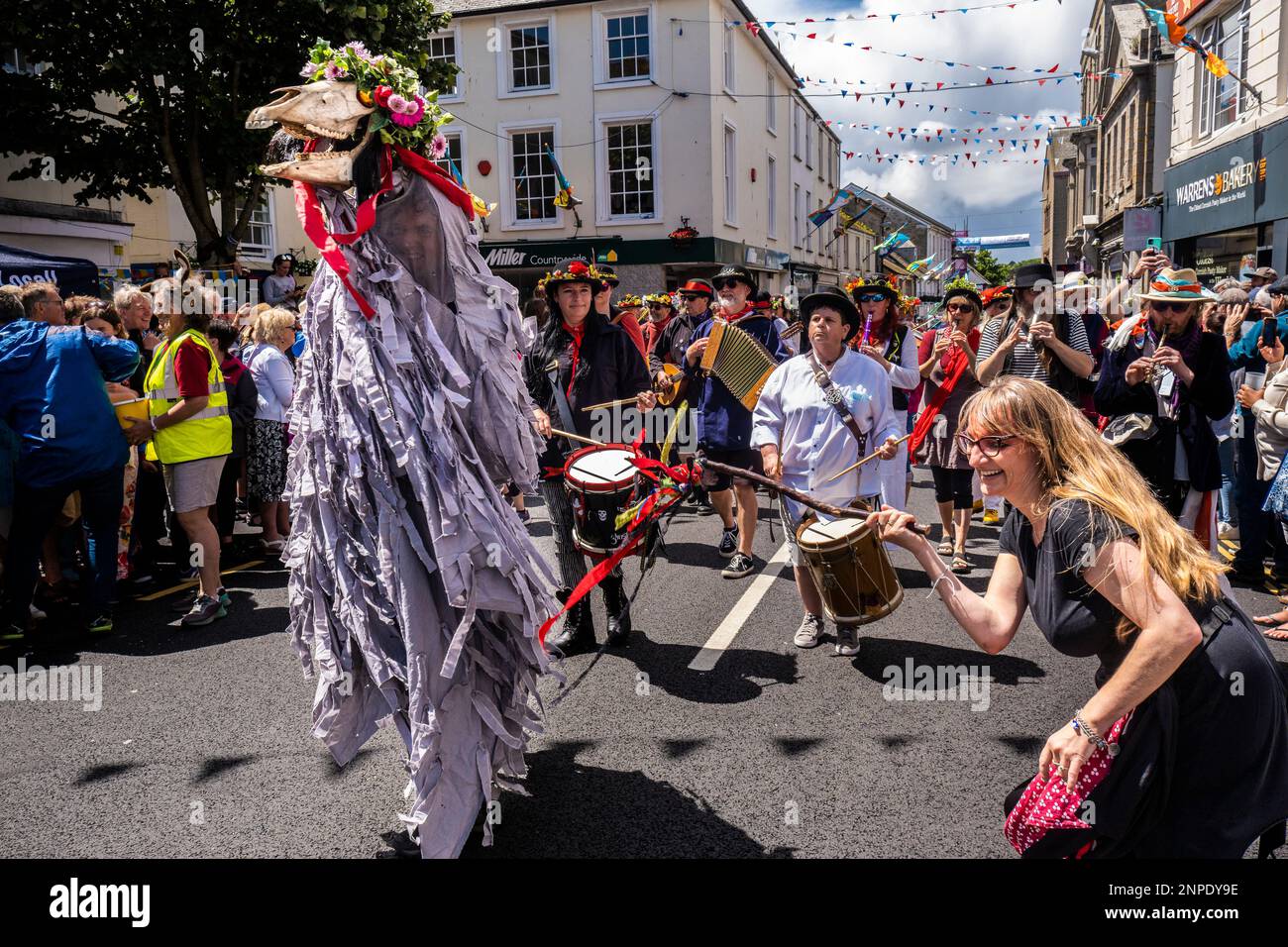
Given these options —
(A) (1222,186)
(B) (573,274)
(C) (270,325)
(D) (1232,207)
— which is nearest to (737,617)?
(B) (573,274)

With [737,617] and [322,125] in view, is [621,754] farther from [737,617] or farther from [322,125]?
[322,125]

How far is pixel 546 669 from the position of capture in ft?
10.8

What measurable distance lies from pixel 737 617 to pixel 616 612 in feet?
2.87

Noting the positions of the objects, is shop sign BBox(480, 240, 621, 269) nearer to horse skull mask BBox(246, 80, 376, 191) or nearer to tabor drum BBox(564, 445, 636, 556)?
tabor drum BBox(564, 445, 636, 556)

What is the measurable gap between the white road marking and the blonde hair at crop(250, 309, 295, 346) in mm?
4216

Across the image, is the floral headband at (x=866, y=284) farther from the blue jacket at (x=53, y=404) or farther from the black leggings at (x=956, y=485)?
the blue jacket at (x=53, y=404)

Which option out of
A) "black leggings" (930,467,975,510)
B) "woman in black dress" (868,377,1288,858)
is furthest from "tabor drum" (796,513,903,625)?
"black leggings" (930,467,975,510)

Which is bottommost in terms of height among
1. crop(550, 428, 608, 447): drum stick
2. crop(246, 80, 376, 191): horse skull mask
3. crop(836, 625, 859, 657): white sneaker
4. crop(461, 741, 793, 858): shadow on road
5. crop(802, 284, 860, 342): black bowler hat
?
crop(461, 741, 793, 858): shadow on road

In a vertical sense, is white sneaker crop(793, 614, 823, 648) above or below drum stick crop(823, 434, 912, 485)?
below

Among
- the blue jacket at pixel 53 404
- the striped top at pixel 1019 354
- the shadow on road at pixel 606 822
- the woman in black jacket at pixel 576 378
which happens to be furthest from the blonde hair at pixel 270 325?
the striped top at pixel 1019 354

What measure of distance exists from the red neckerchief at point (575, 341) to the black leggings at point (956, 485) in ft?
9.88

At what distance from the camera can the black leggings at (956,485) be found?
6.84m

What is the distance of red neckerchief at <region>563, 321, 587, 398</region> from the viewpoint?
18.0 ft

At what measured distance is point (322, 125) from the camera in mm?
2904
